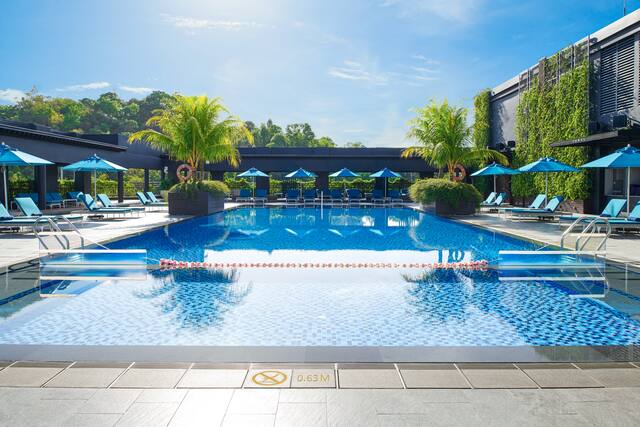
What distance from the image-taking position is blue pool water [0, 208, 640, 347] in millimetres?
4543

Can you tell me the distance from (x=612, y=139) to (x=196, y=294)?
14.7 meters

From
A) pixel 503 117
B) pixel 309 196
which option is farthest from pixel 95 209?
pixel 503 117

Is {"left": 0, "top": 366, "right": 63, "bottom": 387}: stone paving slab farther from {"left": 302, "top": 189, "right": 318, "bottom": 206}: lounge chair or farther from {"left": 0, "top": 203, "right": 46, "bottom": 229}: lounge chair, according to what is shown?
{"left": 302, "top": 189, "right": 318, "bottom": 206}: lounge chair

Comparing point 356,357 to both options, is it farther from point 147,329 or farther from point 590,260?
point 590,260

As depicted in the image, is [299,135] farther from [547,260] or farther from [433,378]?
[433,378]

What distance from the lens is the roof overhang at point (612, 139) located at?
1384 centimetres

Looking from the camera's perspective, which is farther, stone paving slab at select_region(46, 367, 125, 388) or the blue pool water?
the blue pool water

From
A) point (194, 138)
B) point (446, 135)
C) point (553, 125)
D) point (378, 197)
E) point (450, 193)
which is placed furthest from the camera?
point (378, 197)

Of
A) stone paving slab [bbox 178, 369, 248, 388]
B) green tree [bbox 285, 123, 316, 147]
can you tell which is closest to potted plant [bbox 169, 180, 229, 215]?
stone paving slab [bbox 178, 369, 248, 388]

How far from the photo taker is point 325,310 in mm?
5488

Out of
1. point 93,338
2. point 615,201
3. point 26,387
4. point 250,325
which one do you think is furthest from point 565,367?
point 615,201

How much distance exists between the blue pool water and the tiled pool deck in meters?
1.03

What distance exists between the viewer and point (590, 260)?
8273 mm

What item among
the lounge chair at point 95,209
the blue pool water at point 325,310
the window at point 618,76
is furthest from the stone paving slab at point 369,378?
the window at point 618,76
